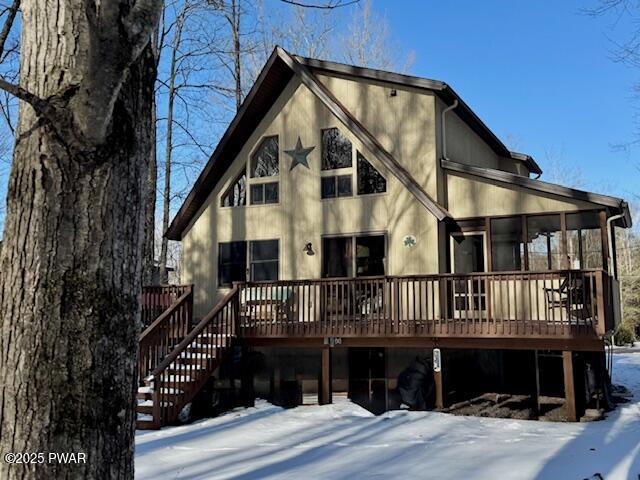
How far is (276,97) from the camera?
1461cm

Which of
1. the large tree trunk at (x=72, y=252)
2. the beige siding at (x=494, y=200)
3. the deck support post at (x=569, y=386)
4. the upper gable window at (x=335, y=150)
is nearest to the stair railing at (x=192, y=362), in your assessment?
the upper gable window at (x=335, y=150)

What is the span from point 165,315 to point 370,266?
A: 184 inches

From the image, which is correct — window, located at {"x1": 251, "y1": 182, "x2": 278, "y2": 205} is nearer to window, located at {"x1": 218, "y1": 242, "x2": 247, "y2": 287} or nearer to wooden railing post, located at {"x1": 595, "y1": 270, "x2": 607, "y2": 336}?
window, located at {"x1": 218, "y1": 242, "x2": 247, "y2": 287}

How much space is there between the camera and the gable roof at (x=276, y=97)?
12766 mm

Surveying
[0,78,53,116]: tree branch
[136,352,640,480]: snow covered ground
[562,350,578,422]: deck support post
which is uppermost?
[0,78,53,116]: tree branch

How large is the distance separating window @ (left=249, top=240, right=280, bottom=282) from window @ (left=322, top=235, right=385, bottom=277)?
1.36 metres

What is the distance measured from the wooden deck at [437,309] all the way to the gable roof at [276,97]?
1897 mm

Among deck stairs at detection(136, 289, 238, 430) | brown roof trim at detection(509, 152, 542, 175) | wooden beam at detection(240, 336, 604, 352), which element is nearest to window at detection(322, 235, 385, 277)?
wooden beam at detection(240, 336, 604, 352)

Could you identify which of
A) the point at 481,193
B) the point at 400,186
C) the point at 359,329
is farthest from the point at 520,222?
the point at 359,329

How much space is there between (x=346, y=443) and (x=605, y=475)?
132 inches

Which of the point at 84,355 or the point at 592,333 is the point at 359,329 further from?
the point at 84,355

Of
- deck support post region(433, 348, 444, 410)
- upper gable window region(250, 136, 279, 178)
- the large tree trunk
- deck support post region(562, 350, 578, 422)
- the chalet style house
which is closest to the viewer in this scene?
the large tree trunk

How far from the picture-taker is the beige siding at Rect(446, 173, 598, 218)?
11.8m

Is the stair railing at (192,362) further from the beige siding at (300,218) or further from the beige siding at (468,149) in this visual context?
the beige siding at (468,149)
